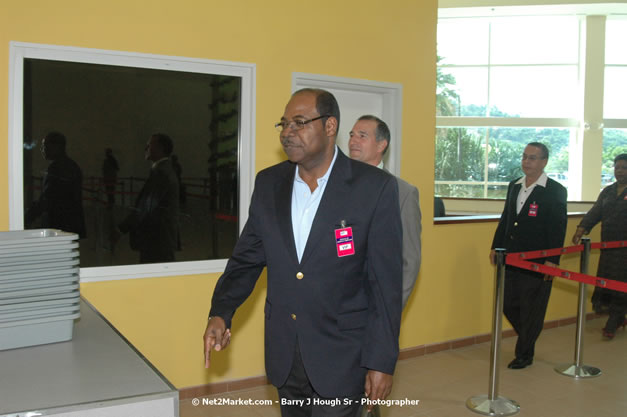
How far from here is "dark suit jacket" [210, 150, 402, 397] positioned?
172 cm

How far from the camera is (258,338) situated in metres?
3.90

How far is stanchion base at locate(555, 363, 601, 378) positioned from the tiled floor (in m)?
0.05

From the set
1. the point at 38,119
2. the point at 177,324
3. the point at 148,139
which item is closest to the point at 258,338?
the point at 177,324

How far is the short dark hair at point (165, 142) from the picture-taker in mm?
3480

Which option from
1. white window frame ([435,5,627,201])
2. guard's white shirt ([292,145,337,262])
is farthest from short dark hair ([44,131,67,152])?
white window frame ([435,5,627,201])

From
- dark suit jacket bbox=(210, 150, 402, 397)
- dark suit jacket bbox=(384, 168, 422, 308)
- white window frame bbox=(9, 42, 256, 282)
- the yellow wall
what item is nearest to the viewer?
dark suit jacket bbox=(210, 150, 402, 397)

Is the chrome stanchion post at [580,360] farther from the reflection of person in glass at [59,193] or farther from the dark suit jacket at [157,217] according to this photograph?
the reflection of person in glass at [59,193]

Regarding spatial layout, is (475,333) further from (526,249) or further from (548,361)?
(526,249)

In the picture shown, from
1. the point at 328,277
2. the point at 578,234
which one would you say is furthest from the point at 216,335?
the point at 578,234

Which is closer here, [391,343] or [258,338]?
[391,343]

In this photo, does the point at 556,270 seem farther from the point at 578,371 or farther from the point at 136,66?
the point at 136,66

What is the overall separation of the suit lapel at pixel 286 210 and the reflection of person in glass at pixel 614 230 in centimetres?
451

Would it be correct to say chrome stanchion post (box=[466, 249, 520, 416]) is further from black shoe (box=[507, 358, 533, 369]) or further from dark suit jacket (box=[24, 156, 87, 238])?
dark suit jacket (box=[24, 156, 87, 238])

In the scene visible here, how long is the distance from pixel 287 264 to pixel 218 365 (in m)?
2.22
